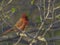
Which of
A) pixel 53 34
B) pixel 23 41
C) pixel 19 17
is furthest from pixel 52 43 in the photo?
pixel 19 17

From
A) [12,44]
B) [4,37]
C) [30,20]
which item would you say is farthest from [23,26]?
[4,37]

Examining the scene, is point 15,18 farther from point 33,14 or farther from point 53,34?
point 53,34

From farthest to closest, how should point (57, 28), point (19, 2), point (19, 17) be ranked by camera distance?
1. point (19, 17)
2. point (19, 2)
3. point (57, 28)

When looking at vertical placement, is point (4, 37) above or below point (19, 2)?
below

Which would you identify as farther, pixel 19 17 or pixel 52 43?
pixel 19 17

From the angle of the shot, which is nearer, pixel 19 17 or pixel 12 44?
pixel 12 44

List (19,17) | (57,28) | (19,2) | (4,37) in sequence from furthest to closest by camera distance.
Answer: (19,17) < (19,2) < (57,28) < (4,37)

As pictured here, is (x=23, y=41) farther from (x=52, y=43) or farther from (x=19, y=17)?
(x=19, y=17)

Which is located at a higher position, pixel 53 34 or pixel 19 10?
pixel 19 10

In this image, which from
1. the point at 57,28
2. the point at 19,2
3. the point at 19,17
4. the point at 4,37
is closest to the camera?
the point at 4,37
